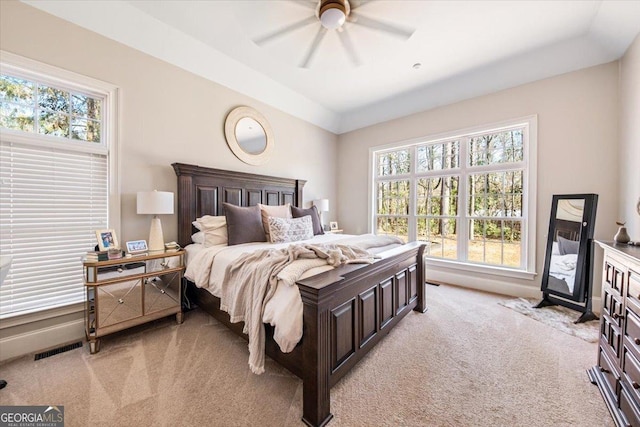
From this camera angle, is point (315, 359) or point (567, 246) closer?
point (315, 359)

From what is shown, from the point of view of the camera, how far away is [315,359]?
129cm

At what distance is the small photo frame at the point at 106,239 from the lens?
2064 mm

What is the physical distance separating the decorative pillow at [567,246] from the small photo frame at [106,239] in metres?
4.77

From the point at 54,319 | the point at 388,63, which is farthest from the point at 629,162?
the point at 54,319

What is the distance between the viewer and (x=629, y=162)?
240cm

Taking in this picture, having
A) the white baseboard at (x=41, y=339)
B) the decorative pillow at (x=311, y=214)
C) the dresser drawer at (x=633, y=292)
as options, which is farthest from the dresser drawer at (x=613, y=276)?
the white baseboard at (x=41, y=339)

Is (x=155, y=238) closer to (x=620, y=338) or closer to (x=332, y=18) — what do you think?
(x=332, y=18)

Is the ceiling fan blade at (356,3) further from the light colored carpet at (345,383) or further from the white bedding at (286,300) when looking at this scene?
the light colored carpet at (345,383)

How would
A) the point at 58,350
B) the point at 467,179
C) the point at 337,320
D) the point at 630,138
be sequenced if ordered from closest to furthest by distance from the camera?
the point at 337,320, the point at 58,350, the point at 630,138, the point at 467,179

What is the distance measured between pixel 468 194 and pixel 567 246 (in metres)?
1.29

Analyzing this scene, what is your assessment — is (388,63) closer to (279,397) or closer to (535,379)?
(535,379)

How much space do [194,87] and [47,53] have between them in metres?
1.21

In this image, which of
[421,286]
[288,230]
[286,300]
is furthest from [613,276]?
[288,230]

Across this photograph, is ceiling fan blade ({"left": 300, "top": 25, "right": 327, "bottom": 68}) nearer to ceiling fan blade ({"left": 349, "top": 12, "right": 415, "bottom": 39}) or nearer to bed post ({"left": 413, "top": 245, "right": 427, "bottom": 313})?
ceiling fan blade ({"left": 349, "top": 12, "right": 415, "bottom": 39})
